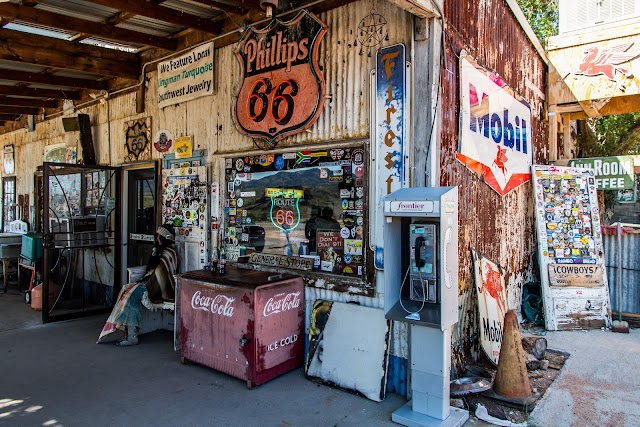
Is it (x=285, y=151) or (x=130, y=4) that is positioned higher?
(x=130, y=4)

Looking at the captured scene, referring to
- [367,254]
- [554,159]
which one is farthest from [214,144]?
[554,159]

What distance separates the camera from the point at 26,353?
5309 mm

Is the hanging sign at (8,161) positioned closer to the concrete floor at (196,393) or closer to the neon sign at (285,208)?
the concrete floor at (196,393)

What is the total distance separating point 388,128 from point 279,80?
1.67 meters

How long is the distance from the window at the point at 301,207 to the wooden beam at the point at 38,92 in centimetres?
510

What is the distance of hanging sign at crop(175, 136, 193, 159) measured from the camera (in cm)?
632

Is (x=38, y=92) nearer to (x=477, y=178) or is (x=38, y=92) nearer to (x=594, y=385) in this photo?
(x=477, y=178)

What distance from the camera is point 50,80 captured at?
775 cm

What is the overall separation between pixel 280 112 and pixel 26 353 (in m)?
4.32

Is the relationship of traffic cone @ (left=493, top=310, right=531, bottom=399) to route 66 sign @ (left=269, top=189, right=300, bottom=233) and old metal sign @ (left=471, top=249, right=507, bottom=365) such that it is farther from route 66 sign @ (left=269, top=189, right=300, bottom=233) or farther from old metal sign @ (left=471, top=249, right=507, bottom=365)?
route 66 sign @ (left=269, top=189, right=300, bottom=233)

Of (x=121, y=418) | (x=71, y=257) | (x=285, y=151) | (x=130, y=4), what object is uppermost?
(x=130, y=4)

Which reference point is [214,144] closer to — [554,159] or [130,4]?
[130,4]

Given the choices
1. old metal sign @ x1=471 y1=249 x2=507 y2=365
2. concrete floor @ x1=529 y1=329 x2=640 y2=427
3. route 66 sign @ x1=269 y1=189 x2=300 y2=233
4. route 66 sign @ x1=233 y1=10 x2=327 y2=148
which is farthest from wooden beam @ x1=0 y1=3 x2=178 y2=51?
concrete floor @ x1=529 y1=329 x2=640 y2=427

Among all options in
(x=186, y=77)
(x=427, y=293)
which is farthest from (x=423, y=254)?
(x=186, y=77)
